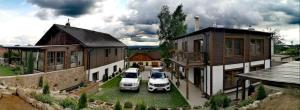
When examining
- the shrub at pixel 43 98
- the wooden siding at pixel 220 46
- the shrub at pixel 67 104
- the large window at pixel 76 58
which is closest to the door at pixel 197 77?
the wooden siding at pixel 220 46

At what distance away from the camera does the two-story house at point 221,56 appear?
56.0 feet

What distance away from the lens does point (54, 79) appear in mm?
17312

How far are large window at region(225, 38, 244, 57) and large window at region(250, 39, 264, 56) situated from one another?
1.75 metres

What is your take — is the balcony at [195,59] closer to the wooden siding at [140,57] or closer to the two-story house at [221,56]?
the two-story house at [221,56]

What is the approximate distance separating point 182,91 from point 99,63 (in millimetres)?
10458

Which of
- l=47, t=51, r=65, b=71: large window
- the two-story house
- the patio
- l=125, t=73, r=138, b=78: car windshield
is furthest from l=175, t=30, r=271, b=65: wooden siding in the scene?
l=47, t=51, r=65, b=71: large window

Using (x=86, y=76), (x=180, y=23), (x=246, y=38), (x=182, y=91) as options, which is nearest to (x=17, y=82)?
(x=86, y=76)

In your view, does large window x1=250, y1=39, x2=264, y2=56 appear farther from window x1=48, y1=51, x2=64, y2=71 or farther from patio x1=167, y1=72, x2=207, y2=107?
window x1=48, y1=51, x2=64, y2=71

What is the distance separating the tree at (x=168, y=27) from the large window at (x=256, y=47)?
55.5 ft

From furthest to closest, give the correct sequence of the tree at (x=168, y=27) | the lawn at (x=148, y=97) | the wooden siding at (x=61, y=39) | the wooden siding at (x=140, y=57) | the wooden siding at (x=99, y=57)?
the wooden siding at (x=140, y=57) → the tree at (x=168, y=27) → the wooden siding at (x=99, y=57) → the wooden siding at (x=61, y=39) → the lawn at (x=148, y=97)

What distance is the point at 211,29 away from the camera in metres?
16.6

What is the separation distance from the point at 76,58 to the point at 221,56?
12524 mm

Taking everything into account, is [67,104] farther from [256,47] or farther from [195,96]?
[256,47]

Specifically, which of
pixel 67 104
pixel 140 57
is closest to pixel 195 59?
pixel 67 104
